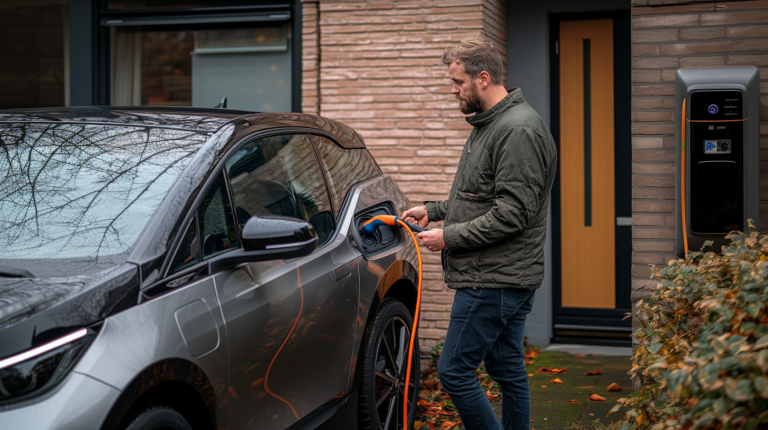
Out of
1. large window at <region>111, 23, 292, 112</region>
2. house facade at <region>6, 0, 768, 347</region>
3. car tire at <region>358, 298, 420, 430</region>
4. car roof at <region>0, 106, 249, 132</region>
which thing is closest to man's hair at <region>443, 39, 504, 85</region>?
car roof at <region>0, 106, 249, 132</region>

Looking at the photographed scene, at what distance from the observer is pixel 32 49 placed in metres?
7.98

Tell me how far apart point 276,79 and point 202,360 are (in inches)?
207

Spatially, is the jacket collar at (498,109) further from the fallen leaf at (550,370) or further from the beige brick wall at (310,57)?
the beige brick wall at (310,57)

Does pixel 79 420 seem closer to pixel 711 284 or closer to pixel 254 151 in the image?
pixel 254 151

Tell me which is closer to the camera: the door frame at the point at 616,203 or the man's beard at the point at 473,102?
the man's beard at the point at 473,102

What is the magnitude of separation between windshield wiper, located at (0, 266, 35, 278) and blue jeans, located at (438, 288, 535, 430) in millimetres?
1816

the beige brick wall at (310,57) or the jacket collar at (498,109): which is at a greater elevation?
the beige brick wall at (310,57)

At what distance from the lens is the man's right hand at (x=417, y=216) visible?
394 centimetres

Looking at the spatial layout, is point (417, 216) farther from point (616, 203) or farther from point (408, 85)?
point (616, 203)

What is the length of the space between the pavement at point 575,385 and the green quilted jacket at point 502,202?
1.76m

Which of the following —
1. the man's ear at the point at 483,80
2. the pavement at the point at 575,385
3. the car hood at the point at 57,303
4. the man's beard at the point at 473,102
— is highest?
the man's ear at the point at 483,80

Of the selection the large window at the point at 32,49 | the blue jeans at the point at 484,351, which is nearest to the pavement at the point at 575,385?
the blue jeans at the point at 484,351

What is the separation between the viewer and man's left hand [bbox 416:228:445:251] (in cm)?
351

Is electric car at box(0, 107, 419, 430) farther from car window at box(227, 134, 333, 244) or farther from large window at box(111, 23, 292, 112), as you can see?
large window at box(111, 23, 292, 112)
